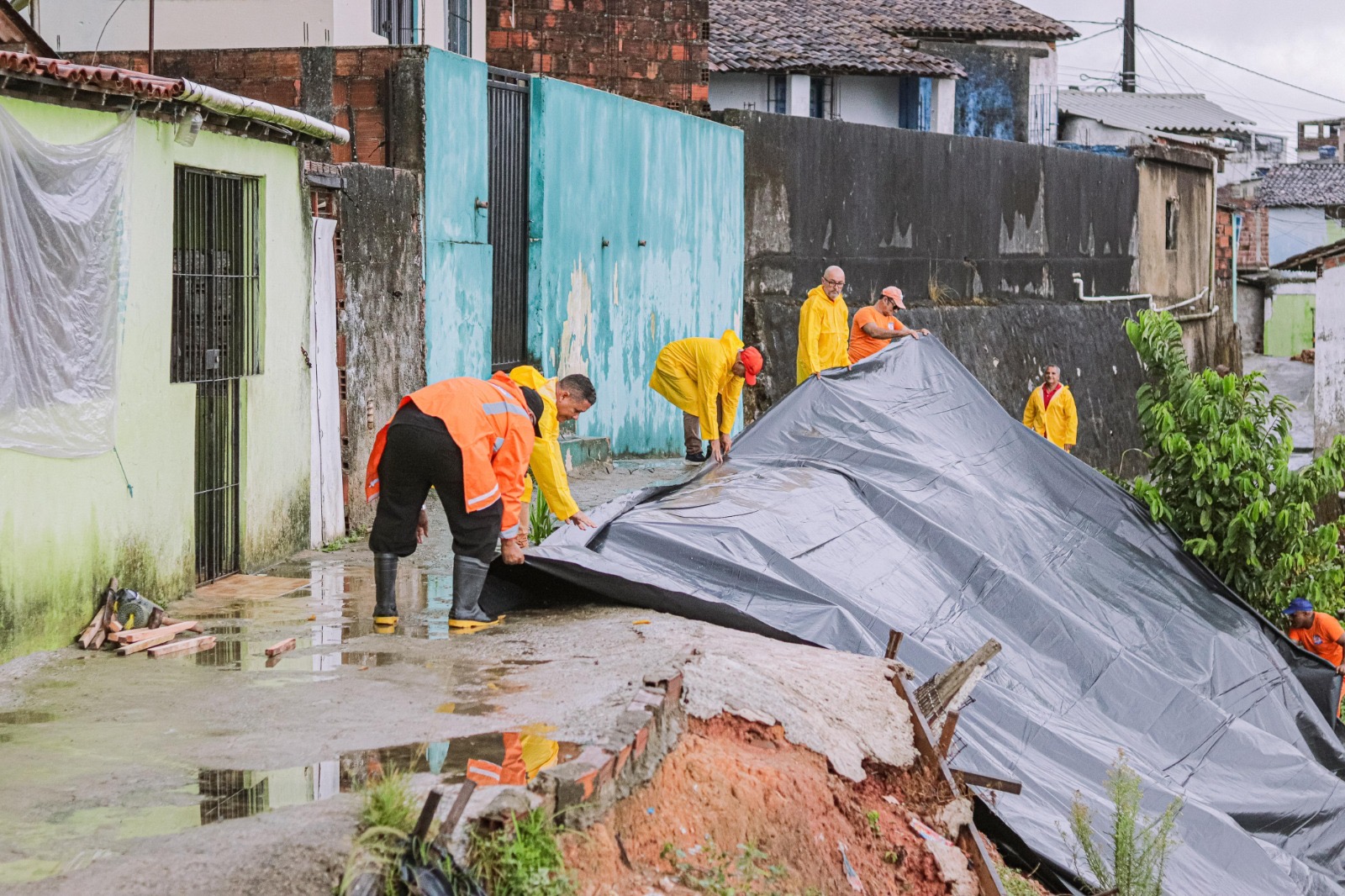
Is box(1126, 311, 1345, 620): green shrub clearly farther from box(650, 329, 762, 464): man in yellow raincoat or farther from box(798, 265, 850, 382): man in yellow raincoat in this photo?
box(650, 329, 762, 464): man in yellow raincoat

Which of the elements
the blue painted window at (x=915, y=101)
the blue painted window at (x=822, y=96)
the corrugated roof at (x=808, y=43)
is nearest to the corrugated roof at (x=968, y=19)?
the corrugated roof at (x=808, y=43)

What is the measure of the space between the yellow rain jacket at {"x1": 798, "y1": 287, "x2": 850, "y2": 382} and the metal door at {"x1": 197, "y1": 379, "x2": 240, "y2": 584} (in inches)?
175

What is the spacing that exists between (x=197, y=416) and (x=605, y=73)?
9.44 meters

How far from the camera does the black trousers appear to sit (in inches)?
239

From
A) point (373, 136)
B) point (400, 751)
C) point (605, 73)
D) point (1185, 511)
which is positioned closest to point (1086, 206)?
point (605, 73)

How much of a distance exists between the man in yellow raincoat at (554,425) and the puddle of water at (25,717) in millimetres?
2160

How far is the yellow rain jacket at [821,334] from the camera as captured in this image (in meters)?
10.6

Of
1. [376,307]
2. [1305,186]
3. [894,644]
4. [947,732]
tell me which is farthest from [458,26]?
[1305,186]

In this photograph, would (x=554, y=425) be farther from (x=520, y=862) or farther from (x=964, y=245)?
(x=964, y=245)

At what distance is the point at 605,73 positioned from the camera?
15594 millimetres

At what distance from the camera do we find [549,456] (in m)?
6.56

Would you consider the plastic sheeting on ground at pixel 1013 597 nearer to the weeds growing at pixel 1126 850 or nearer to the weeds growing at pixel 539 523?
the weeds growing at pixel 1126 850

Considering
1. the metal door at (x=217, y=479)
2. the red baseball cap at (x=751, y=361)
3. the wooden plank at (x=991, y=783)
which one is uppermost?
the red baseball cap at (x=751, y=361)

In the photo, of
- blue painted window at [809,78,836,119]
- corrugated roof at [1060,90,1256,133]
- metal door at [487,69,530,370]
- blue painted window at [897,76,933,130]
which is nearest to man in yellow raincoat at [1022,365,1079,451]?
metal door at [487,69,530,370]
